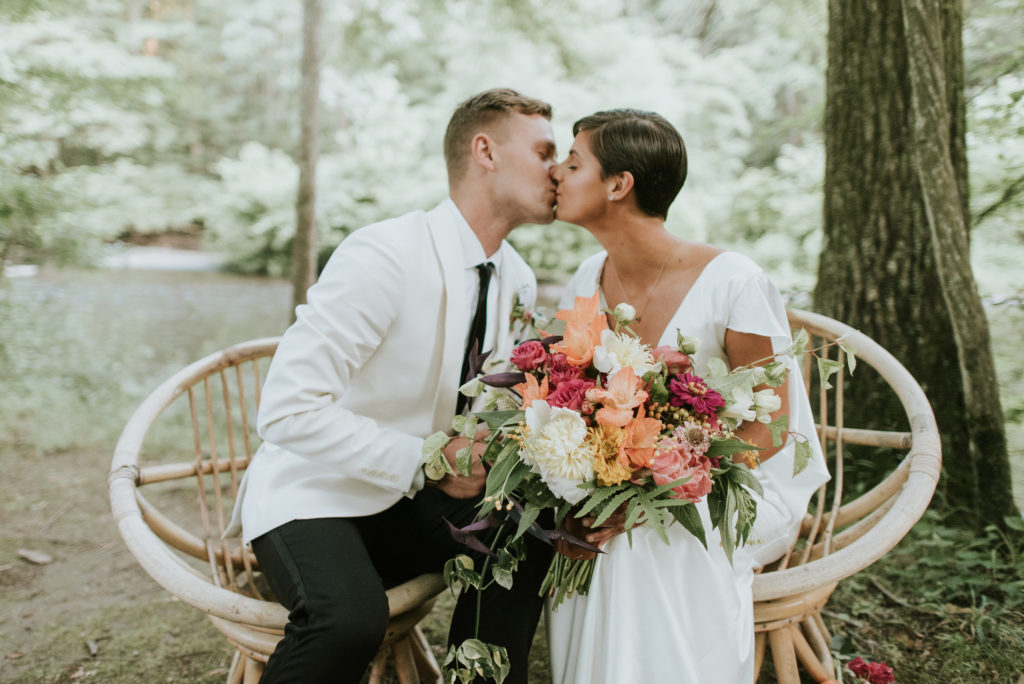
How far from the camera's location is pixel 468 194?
7.91ft

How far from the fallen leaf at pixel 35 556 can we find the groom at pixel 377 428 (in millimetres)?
1667

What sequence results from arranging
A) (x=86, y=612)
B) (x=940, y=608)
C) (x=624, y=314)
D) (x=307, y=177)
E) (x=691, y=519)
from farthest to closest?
1. (x=307, y=177)
2. (x=86, y=612)
3. (x=940, y=608)
4. (x=624, y=314)
5. (x=691, y=519)

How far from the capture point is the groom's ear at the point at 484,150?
2389 millimetres

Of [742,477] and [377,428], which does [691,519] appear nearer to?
[742,477]

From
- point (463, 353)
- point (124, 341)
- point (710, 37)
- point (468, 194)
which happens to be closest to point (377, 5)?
point (124, 341)

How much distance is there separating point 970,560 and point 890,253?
1227mm

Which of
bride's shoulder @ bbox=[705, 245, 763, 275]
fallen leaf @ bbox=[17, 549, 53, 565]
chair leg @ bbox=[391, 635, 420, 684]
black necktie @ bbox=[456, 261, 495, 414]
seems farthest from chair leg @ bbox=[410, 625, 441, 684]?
fallen leaf @ bbox=[17, 549, 53, 565]

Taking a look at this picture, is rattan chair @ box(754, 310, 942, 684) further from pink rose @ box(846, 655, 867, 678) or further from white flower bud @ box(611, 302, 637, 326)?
white flower bud @ box(611, 302, 637, 326)

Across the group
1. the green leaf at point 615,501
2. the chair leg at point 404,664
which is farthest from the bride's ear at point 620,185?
the chair leg at point 404,664

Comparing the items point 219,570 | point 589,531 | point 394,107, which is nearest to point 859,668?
point 589,531

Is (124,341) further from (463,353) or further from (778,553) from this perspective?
(778,553)

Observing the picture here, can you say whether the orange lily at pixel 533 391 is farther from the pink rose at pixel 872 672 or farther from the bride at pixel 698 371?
the pink rose at pixel 872 672

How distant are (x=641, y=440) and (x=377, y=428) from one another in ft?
2.72

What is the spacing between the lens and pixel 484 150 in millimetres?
2400
